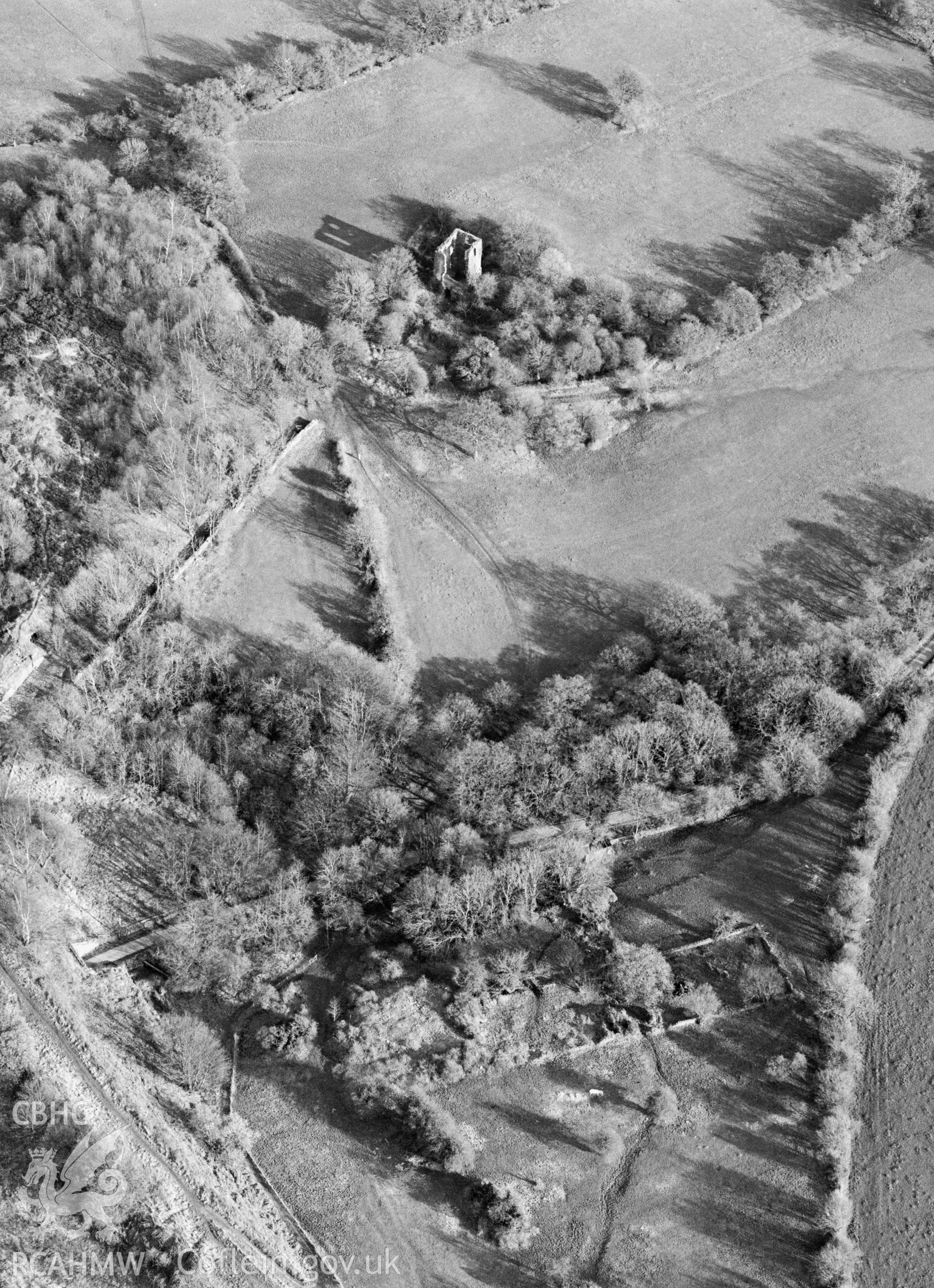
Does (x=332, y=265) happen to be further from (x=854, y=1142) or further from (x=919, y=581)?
(x=854, y=1142)

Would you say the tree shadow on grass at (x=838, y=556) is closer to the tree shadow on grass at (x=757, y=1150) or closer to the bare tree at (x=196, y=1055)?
the tree shadow on grass at (x=757, y=1150)

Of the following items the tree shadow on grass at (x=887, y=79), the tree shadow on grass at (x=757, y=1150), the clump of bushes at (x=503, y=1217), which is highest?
the tree shadow on grass at (x=887, y=79)

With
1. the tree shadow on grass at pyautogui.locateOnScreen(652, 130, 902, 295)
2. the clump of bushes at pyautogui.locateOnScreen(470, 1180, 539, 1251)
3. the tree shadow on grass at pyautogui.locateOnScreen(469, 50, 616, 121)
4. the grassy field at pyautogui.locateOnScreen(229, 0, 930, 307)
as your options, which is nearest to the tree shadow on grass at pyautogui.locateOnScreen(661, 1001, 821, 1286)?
the clump of bushes at pyautogui.locateOnScreen(470, 1180, 539, 1251)

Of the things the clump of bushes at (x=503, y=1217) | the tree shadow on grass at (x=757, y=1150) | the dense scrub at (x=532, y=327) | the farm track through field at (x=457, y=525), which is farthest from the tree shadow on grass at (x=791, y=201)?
the clump of bushes at (x=503, y=1217)

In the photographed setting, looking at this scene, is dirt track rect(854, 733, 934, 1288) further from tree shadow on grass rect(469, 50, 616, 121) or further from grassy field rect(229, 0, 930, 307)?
tree shadow on grass rect(469, 50, 616, 121)

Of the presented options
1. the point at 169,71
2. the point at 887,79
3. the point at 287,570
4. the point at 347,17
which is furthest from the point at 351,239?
the point at 887,79

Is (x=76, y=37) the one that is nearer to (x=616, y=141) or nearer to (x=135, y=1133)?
(x=616, y=141)
